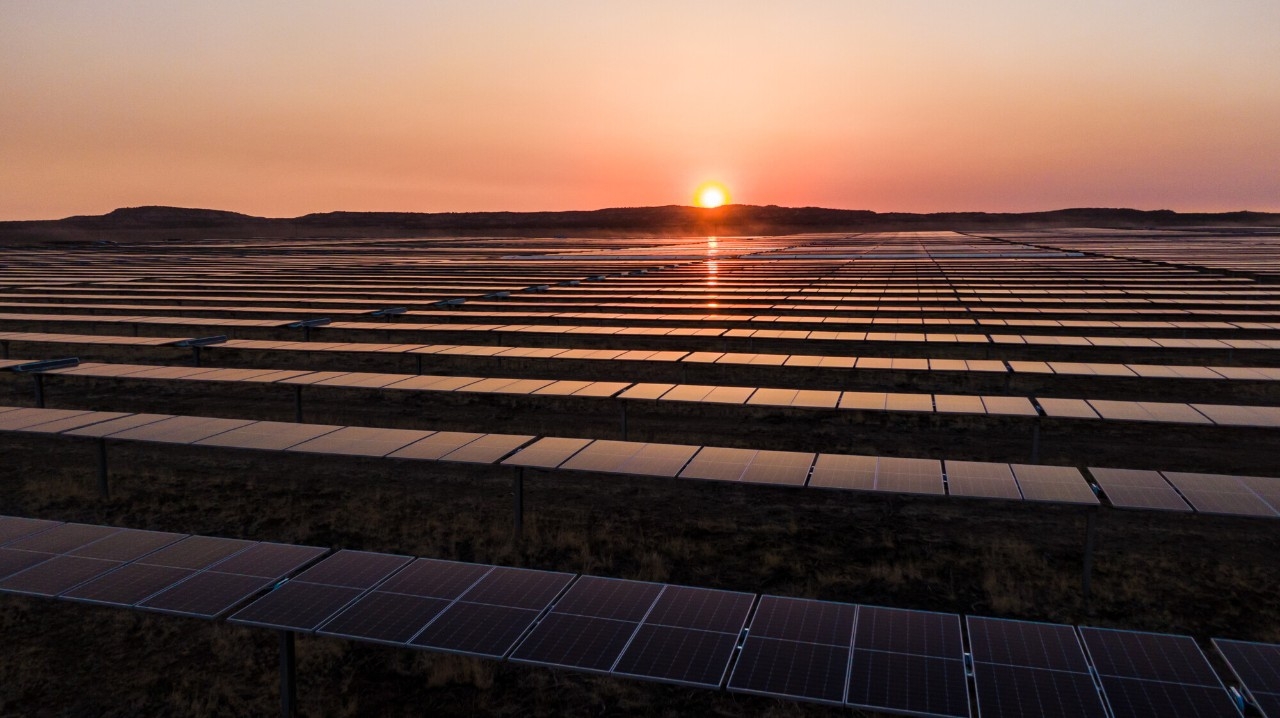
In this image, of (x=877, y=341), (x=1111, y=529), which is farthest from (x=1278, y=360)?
(x=1111, y=529)

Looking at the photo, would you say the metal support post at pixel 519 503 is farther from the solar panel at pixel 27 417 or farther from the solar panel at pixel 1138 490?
the solar panel at pixel 27 417

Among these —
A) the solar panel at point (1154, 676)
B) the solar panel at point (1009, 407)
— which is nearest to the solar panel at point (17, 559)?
the solar panel at point (1154, 676)

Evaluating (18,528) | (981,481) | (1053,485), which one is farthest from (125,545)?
(1053,485)

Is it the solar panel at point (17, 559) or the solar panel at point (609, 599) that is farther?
the solar panel at point (17, 559)

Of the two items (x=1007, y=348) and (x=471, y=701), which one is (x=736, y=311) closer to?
(x=1007, y=348)

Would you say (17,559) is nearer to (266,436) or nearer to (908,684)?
(266,436)

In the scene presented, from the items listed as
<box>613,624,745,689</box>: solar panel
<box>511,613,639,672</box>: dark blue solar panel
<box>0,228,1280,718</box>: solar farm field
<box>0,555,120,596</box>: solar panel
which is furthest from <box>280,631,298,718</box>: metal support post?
<box>613,624,745,689</box>: solar panel

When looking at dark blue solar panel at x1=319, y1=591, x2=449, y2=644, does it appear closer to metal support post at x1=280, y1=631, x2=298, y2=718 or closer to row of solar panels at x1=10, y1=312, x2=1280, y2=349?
metal support post at x1=280, y1=631, x2=298, y2=718

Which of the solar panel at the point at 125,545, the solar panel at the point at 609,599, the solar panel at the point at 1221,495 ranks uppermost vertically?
the solar panel at the point at 1221,495

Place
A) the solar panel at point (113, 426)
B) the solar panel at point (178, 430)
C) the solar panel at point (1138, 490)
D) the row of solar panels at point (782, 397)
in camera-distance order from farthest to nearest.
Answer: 1. the row of solar panels at point (782, 397)
2. the solar panel at point (113, 426)
3. the solar panel at point (178, 430)
4. the solar panel at point (1138, 490)
